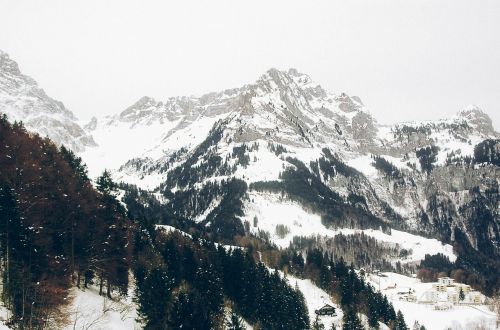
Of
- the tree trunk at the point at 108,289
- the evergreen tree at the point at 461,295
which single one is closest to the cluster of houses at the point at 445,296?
the evergreen tree at the point at 461,295

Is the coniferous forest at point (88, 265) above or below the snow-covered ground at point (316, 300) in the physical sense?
above

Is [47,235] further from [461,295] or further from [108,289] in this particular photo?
[461,295]

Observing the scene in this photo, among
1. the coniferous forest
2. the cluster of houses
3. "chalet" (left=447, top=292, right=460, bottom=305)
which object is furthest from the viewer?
the cluster of houses

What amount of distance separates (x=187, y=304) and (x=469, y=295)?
15797 cm

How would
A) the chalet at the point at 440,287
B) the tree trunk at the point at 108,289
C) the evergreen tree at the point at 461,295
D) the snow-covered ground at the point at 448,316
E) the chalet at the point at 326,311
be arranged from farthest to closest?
the chalet at the point at 440,287, the evergreen tree at the point at 461,295, the snow-covered ground at the point at 448,316, the chalet at the point at 326,311, the tree trunk at the point at 108,289

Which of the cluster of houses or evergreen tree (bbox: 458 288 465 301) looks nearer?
the cluster of houses

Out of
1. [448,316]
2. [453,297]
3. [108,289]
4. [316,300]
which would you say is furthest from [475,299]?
[108,289]

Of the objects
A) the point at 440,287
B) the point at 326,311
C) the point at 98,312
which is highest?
the point at 98,312

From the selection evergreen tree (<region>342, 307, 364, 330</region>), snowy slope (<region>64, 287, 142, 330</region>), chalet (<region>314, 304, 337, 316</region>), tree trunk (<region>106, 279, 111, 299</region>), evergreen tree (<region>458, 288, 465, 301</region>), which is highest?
tree trunk (<region>106, 279, 111, 299</region>)

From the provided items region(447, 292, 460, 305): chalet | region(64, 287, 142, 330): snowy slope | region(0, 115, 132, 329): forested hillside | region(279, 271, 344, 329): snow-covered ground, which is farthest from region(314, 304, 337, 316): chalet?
region(447, 292, 460, 305): chalet

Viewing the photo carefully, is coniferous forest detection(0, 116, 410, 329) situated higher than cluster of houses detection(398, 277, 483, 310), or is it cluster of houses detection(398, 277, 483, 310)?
coniferous forest detection(0, 116, 410, 329)

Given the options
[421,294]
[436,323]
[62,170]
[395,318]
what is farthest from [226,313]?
[421,294]

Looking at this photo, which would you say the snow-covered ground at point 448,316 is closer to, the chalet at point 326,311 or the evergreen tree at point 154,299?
the chalet at point 326,311

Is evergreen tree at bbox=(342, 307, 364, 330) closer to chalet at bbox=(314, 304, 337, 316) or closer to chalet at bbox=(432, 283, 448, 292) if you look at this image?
chalet at bbox=(314, 304, 337, 316)
